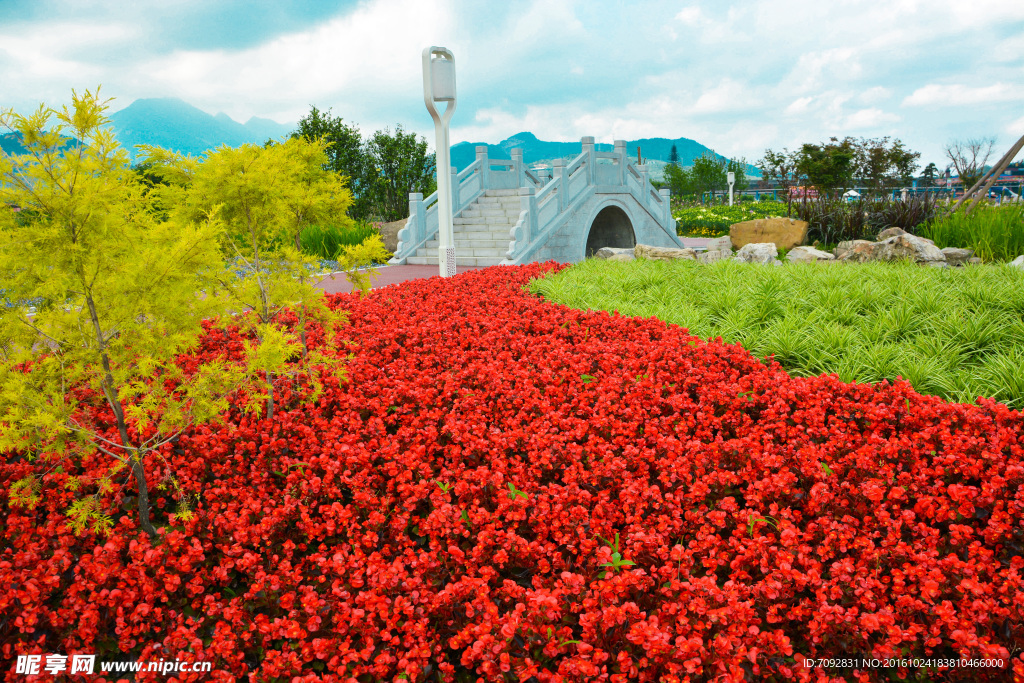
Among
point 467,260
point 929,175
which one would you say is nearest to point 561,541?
point 467,260

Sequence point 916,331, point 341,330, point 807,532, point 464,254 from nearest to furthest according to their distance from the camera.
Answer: point 807,532 < point 916,331 < point 341,330 < point 464,254

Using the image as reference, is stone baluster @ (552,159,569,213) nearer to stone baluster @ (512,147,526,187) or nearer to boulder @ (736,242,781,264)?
stone baluster @ (512,147,526,187)

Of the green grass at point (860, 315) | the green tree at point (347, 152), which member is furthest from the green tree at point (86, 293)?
the green tree at point (347, 152)

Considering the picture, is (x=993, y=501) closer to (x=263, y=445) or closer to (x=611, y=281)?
(x=263, y=445)

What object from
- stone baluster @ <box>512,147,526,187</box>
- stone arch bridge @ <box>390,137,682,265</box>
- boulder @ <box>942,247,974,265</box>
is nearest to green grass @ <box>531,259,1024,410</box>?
boulder @ <box>942,247,974,265</box>

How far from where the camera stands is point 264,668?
2.14 meters

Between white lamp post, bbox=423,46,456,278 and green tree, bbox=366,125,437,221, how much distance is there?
15718 mm

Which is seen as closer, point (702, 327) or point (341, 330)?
point (702, 327)

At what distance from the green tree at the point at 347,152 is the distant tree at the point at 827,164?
24.2 m

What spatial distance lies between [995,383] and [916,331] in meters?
1.22

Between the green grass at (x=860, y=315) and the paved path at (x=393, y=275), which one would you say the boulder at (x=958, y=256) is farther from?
Answer: the paved path at (x=393, y=275)

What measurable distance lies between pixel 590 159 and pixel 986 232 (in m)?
10.3

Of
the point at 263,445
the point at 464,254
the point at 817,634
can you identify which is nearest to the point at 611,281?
the point at 263,445

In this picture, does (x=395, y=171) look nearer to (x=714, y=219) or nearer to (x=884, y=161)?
(x=714, y=219)
